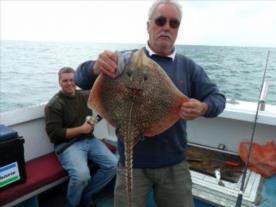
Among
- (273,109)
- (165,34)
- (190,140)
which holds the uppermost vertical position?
(165,34)

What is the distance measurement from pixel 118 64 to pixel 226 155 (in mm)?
2277

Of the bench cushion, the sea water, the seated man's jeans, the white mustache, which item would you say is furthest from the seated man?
the white mustache

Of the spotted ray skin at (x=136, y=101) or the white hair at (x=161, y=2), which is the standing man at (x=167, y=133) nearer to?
the white hair at (x=161, y=2)

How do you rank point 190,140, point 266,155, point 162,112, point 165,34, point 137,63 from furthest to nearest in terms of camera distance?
1. point 190,140
2. point 266,155
3. point 165,34
4. point 162,112
5. point 137,63

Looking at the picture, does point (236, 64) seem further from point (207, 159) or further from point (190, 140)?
point (207, 159)

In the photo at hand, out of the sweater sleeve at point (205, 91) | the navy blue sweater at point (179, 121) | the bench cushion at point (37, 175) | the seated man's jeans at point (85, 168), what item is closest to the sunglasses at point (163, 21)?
the navy blue sweater at point (179, 121)

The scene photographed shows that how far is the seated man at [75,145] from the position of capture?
280cm

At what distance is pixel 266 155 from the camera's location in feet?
9.17

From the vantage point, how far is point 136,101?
1.35 metres

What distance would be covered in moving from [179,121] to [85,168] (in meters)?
1.54

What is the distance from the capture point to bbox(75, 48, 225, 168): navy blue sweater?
5.26 ft

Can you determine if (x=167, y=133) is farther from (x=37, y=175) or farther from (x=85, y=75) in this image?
(x=37, y=175)

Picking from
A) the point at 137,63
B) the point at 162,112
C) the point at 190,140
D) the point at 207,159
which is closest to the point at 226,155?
the point at 207,159

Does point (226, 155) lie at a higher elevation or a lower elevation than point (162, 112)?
lower
